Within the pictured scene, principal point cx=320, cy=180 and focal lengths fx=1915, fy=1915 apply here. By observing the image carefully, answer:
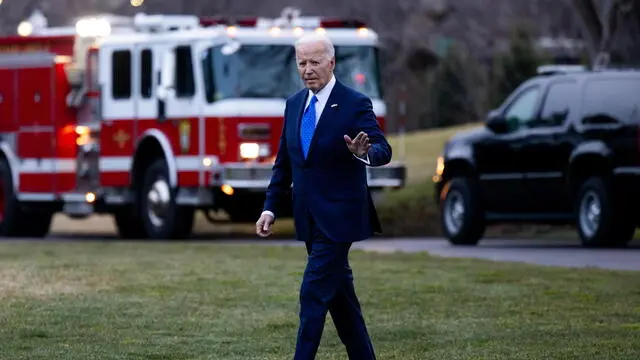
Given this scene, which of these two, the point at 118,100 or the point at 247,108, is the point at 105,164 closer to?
the point at 118,100

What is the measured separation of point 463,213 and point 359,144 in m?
13.3

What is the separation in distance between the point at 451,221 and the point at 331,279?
13423 mm

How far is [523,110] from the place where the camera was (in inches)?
819

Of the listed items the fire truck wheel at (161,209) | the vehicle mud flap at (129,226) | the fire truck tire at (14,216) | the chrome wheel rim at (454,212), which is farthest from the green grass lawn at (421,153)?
the chrome wheel rim at (454,212)

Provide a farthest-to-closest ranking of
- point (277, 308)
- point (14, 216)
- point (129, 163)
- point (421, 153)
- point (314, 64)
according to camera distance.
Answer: point (421, 153), point (14, 216), point (129, 163), point (277, 308), point (314, 64)

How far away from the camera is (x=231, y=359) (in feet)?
33.8

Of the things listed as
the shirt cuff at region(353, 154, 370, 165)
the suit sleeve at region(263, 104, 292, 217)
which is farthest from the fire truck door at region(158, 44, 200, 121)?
the shirt cuff at region(353, 154, 370, 165)

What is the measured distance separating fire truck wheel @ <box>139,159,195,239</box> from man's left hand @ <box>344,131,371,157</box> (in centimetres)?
1552

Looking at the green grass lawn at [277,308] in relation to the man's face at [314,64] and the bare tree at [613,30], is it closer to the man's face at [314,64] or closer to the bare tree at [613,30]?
the man's face at [314,64]

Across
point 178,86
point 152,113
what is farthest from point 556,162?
point 152,113

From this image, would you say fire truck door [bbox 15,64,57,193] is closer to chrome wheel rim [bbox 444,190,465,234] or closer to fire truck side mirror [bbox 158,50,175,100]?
fire truck side mirror [bbox 158,50,175,100]

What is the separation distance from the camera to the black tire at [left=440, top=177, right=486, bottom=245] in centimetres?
2147

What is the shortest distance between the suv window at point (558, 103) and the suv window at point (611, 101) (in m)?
0.24

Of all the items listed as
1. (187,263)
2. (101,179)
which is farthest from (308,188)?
(101,179)
